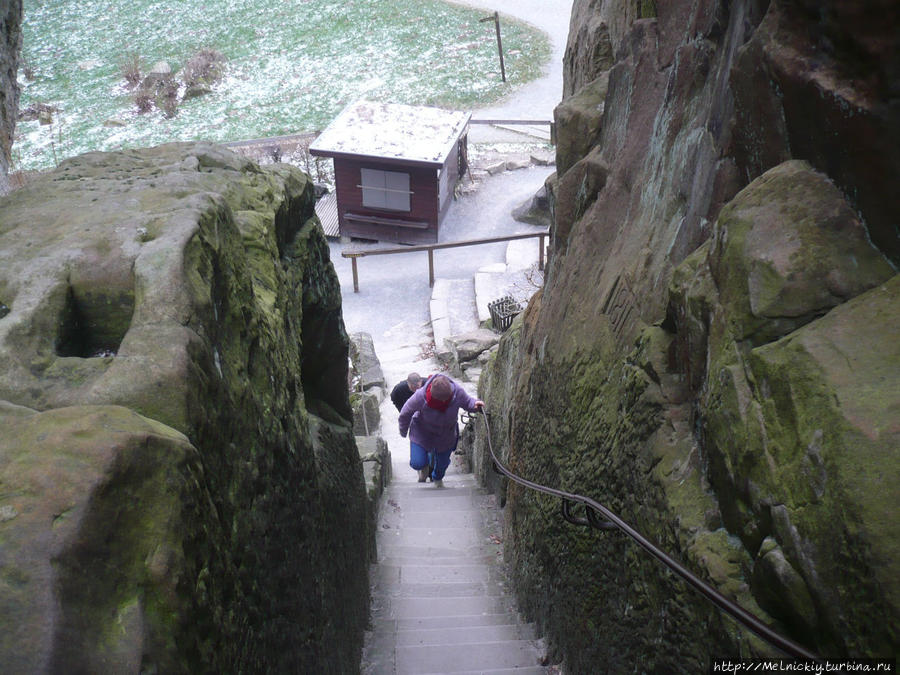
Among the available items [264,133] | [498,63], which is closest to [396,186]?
[264,133]

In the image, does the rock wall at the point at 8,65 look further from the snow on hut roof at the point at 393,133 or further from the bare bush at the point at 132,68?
the bare bush at the point at 132,68

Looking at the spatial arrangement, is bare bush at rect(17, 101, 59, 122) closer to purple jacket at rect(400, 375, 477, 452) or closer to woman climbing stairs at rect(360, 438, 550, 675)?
woman climbing stairs at rect(360, 438, 550, 675)

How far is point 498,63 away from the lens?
Answer: 25562mm

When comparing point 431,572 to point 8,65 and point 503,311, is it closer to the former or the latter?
point 8,65

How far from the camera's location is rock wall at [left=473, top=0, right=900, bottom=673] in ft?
6.58

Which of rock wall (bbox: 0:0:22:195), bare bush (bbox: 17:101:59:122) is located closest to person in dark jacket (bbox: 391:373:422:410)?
rock wall (bbox: 0:0:22:195)

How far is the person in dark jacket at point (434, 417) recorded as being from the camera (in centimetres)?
704

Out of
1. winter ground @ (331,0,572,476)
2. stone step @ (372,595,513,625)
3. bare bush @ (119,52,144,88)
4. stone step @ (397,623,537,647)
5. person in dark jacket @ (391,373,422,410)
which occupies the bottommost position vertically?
winter ground @ (331,0,572,476)

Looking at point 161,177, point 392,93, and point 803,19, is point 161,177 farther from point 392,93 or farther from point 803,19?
point 392,93

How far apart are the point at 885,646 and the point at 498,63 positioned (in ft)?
85.4

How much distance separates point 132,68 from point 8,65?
22.7 m

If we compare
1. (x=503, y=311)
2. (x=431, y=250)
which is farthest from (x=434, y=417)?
(x=431, y=250)

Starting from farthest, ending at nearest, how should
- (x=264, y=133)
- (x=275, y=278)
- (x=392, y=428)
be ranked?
(x=264, y=133) < (x=392, y=428) < (x=275, y=278)

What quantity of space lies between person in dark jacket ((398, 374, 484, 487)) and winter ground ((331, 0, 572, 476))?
62.2 inches
